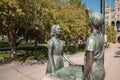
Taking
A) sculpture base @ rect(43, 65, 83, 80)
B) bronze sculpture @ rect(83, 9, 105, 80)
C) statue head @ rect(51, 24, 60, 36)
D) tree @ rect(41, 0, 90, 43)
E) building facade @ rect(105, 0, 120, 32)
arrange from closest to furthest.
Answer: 1. bronze sculpture @ rect(83, 9, 105, 80)
2. sculpture base @ rect(43, 65, 83, 80)
3. statue head @ rect(51, 24, 60, 36)
4. tree @ rect(41, 0, 90, 43)
5. building facade @ rect(105, 0, 120, 32)

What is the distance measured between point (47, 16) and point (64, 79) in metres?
12.8

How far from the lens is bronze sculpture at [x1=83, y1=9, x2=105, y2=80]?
13.9 feet

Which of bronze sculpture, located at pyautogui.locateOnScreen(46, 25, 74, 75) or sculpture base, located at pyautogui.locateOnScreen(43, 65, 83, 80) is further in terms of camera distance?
bronze sculpture, located at pyautogui.locateOnScreen(46, 25, 74, 75)

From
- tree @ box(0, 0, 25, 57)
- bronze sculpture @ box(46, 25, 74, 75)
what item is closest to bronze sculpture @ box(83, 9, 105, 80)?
bronze sculpture @ box(46, 25, 74, 75)

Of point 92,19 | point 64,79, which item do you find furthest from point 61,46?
point 92,19

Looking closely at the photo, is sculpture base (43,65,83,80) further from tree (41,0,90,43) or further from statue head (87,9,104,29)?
tree (41,0,90,43)

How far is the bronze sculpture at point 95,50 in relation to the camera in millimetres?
4246

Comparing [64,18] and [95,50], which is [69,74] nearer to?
[95,50]

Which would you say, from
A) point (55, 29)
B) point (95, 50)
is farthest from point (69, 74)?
point (55, 29)

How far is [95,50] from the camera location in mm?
4281

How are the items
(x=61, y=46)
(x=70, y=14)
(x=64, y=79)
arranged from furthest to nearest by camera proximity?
1. (x=70, y=14)
2. (x=61, y=46)
3. (x=64, y=79)

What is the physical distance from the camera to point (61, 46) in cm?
615

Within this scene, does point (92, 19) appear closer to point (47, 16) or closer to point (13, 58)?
point (47, 16)

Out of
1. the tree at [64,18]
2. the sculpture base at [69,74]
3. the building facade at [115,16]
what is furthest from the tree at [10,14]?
the building facade at [115,16]
